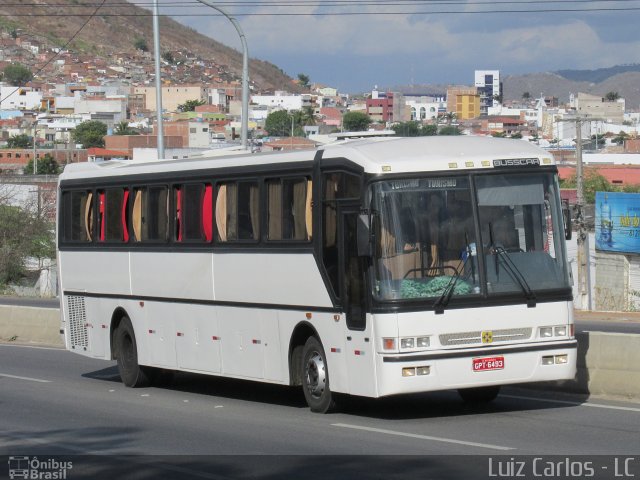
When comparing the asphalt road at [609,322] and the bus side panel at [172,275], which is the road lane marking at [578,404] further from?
the asphalt road at [609,322]

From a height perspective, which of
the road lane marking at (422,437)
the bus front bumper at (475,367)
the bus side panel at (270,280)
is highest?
the bus side panel at (270,280)

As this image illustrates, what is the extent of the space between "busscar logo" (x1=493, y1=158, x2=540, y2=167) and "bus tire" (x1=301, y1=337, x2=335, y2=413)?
2.80 meters

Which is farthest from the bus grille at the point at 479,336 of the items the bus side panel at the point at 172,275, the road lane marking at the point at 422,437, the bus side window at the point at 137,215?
the bus side window at the point at 137,215

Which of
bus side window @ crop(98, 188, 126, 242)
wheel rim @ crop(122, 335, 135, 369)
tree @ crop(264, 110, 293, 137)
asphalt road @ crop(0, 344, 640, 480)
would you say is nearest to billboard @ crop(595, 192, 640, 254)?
bus side window @ crop(98, 188, 126, 242)

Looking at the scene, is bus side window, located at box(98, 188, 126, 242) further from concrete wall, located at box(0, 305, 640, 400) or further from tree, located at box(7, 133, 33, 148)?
tree, located at box(7, 133, 33, 148)

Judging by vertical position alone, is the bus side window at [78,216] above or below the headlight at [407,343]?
above

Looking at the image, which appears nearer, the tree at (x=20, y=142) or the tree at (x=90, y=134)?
the tree at (x=90, y=134)

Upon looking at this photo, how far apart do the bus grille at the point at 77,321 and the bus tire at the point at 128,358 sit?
1.20 metres

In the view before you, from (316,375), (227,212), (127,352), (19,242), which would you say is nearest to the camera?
(316,375)

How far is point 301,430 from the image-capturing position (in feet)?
44.0

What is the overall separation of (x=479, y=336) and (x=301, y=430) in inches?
81.6

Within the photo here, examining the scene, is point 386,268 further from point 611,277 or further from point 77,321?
point 611,277

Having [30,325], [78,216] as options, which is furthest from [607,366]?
[30,325]

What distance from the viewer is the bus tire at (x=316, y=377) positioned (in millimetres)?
14438
